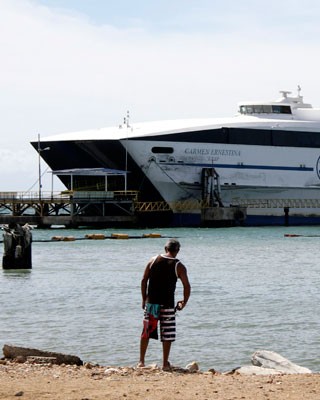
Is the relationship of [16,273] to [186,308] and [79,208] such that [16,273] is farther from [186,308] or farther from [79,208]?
[79,208]

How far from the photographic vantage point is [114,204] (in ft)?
194

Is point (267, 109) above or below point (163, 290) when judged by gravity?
above

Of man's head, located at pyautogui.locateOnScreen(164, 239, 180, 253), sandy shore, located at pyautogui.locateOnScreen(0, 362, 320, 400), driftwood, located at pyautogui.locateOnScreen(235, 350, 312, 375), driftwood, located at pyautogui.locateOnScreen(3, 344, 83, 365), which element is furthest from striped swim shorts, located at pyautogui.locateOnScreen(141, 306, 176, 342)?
driftwood, located at pyautogui.locateOnScreen(3, 344, 83, 365)

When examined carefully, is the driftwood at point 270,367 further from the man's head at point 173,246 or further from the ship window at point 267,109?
the ship window at point 267,109

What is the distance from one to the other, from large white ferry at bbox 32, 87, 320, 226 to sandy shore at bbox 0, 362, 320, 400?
46.9 metres

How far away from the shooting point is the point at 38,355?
12.2m

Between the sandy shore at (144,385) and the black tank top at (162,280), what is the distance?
75 centimetres

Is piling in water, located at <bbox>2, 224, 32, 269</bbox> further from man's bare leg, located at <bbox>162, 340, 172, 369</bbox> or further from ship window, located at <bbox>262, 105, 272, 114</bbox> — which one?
ship window, located at <bbox>262, 105, 272, 114</bbox>

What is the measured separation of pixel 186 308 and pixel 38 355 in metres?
8.17

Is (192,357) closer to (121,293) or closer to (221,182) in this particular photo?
(121,293)

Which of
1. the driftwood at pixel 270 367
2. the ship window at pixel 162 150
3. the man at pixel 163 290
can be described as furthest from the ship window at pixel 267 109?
the man at pixel 163 290

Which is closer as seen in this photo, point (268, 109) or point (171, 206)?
point (171, 206)

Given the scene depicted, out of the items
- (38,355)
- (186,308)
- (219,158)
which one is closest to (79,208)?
(219,158)

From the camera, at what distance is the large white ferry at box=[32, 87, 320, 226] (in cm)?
5828
